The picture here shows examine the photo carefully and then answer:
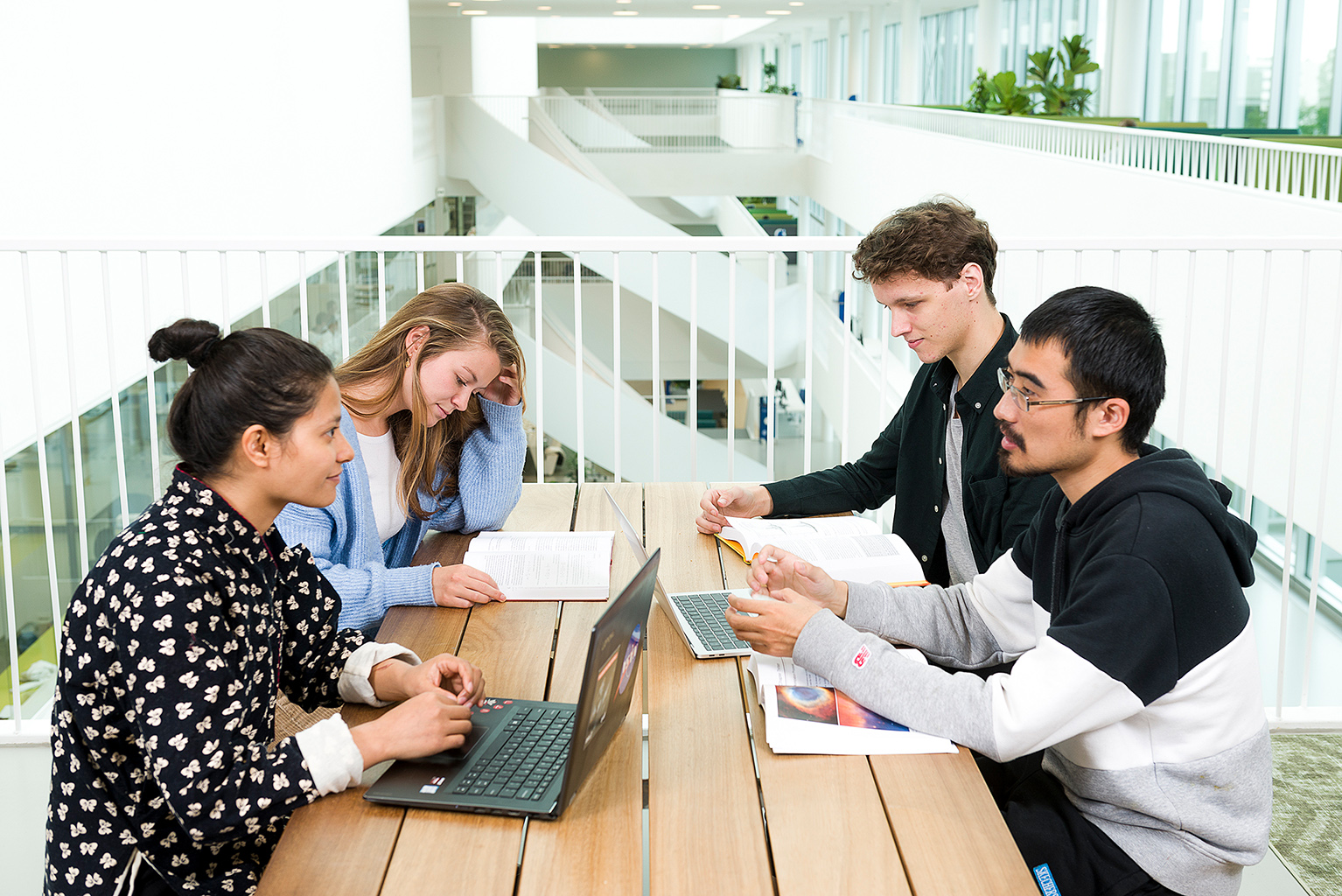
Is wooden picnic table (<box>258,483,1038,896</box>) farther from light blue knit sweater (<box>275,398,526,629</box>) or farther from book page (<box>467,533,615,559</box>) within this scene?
book page (<box>467,533,615,559</box>)

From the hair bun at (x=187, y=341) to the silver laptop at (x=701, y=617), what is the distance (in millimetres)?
510

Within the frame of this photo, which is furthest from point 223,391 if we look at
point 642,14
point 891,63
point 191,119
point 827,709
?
point 891,63

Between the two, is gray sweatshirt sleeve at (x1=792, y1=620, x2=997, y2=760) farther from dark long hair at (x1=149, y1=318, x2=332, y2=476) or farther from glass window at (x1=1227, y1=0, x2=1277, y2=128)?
glass window at (x1=1227, y1=0, x2=1277, y2=128)

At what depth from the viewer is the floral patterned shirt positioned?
1061 mm

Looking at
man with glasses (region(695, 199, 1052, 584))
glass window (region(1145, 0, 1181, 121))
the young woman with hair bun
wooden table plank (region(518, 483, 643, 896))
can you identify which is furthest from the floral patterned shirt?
glass window (region(1145, 0, 1181, 121))

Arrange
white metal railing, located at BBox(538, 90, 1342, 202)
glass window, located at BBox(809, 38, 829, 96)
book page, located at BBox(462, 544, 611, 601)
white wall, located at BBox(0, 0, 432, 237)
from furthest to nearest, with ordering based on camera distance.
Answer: glass window, located at BBox(809, 38, 829, 96) < white metal railing, located at BBox(538, 90, 1342, 202) < white wall, located at BBox(0, 0, 432, 237) < book page, located at BBox(462, 544, 611, 601)

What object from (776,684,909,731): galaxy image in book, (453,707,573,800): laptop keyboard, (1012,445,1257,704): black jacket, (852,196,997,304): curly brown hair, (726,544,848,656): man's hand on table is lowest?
(453,707,573,800): laptop keyboard

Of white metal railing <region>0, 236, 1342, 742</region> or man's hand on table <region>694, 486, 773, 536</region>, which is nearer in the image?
man's hand on table <region>694, 486, 773, 536</region>

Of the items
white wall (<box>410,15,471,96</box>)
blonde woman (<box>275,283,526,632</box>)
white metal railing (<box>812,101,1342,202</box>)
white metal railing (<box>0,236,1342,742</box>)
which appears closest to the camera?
blonde woman (<box>275,283,526,632</box>)

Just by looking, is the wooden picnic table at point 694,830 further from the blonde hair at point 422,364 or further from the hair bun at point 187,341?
the blonde hair at point 422,364

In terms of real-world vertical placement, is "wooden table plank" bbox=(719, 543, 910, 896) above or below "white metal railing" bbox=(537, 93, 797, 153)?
below

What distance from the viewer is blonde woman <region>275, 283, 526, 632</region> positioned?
1771mm

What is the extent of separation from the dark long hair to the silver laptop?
17.0 inches

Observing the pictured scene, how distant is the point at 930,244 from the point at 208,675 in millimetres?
1273
